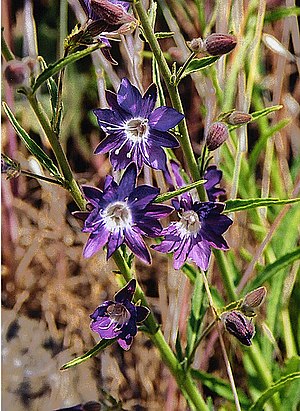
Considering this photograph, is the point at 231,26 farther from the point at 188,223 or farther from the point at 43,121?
the point at 43,121

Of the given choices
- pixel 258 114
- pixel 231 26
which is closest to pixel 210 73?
pixel 231 26

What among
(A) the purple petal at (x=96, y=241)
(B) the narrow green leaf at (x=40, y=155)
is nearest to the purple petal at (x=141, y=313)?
(A) the purple petal at (x=96, y=241)

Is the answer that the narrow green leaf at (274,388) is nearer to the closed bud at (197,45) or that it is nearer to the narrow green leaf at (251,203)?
the narrow green leaf at (251,203)

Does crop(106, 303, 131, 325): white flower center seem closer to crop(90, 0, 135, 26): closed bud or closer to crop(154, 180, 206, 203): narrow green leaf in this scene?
crop(154, 180, 206, 203): narrow green leaf

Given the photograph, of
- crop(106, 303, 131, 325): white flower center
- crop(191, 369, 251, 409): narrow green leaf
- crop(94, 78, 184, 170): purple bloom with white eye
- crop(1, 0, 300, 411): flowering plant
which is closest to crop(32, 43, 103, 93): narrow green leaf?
crop(1, 0, 300, 411): flowering plant

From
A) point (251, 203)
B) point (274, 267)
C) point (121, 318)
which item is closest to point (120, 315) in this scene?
point (121, 318)

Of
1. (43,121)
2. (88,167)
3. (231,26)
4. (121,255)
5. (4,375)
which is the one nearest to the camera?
(43,121)

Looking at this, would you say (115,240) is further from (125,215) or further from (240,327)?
(240,327)
